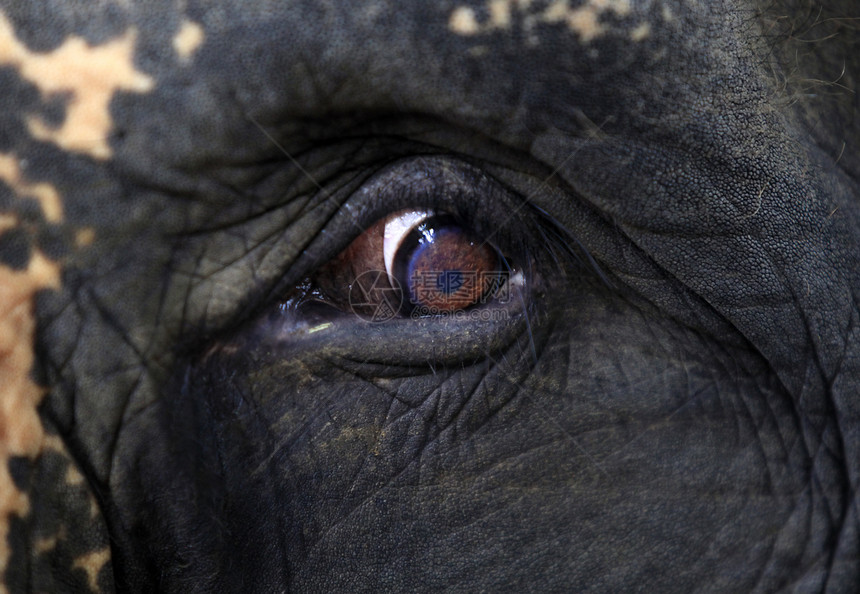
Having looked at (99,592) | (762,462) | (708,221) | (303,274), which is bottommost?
(762,462)

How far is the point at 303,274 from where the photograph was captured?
44.6 inches

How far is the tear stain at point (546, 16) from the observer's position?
3.30 feet

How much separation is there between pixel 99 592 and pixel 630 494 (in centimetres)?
75

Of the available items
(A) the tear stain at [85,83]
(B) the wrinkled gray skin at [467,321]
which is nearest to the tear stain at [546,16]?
(B) the wrinkled gray skin at [467,321]

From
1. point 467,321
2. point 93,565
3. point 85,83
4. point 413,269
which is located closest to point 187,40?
point 85,83

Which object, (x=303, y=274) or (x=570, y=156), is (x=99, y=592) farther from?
(x=570, y=156)

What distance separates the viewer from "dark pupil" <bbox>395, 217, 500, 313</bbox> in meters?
1.14

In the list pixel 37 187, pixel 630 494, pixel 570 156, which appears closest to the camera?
pixel 37 187

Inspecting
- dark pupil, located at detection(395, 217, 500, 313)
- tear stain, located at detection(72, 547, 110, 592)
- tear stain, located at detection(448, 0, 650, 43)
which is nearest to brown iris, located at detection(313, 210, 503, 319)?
dark pupil, located at detection(395, 217, 500, 313)

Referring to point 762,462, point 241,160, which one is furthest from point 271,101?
point 762,462

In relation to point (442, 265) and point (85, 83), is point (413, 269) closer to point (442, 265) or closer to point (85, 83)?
point (442, 265)

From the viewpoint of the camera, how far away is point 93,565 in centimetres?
102

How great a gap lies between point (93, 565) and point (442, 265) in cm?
61

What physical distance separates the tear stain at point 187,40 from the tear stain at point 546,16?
1.03ft
